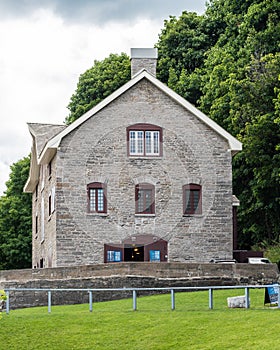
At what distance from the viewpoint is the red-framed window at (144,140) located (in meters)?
45.7

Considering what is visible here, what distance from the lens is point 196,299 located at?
33562mm

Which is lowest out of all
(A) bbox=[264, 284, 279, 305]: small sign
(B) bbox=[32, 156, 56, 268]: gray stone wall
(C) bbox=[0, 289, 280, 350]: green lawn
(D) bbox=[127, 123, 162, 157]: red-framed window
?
(C) bbox=[0, 289, 280, 350]: green lawn

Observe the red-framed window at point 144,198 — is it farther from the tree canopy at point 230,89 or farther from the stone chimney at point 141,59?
the tree canopy at point 230,89

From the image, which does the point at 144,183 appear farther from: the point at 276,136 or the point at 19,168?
the point at 19,168

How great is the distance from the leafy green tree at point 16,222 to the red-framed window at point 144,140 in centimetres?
2194

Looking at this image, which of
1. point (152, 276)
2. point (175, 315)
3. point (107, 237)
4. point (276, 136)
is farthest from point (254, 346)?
point (276, 136)

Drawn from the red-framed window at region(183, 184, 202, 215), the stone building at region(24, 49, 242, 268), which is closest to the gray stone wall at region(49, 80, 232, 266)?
the stone building at region(24, 49, 242, 268)

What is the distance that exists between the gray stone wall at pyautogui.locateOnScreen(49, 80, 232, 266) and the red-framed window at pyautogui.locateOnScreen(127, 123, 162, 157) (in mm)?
248

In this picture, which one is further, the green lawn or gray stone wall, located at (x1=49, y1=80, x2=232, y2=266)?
gray stone wall, located at (x1=49, y1=80, x2=232, y2=266)

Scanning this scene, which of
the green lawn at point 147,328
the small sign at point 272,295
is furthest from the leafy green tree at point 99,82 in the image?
the small sign at point 272,295

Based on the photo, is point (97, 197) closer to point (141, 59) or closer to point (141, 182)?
point (141, 182)

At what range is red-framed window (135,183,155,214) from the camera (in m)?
45.1

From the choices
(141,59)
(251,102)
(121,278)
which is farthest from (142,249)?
(251,102)

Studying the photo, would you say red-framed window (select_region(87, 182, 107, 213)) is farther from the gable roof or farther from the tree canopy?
the tree canopy
